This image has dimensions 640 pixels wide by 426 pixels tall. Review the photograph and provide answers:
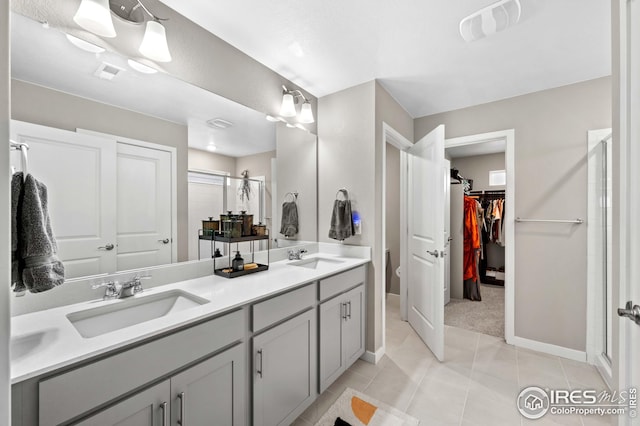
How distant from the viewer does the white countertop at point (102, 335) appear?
763 mm

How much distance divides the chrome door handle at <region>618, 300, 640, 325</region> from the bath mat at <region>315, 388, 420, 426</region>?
4.13 feet

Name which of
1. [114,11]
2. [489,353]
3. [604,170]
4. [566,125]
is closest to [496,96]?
[566,125]

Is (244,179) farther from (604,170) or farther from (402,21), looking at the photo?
(604,170)

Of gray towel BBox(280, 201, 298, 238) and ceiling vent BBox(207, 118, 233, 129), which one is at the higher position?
ceiling vent BBox(207, 118, 233, 129)

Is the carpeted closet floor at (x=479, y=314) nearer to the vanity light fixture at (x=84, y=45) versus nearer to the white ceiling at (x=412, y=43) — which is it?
the white ceiling at (x=412, y=43)

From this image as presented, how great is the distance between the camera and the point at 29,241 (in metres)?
0.82

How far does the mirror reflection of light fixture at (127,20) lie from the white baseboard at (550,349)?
366 centimetres

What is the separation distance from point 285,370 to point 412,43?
2269 millimetres

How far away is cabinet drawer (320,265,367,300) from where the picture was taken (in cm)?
180

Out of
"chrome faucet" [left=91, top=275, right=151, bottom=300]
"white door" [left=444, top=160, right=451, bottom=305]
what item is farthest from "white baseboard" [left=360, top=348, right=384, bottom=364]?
"chrome faucet" [left=91, top=275, right=151, bottom=300]

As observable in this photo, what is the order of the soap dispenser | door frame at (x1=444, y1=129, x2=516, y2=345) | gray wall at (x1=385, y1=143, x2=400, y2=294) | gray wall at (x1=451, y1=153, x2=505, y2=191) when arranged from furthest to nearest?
gray wall at (x1=451, y1=153, x2=505, y2=191)
gray wall at (x1=385, y1=143, x2=400, y2=294)
door frame at (x1=444, y1=129, x2=516, y2=345)
the soap dispenser

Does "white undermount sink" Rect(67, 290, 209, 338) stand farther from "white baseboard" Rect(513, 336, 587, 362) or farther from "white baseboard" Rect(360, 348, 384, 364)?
"white baseboard" Rect(513, 336, 587, 362)

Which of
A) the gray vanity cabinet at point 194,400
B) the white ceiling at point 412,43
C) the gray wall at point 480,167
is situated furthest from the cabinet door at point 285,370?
the gray wall at point 480,167

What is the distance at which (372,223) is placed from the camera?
2.33 metres
